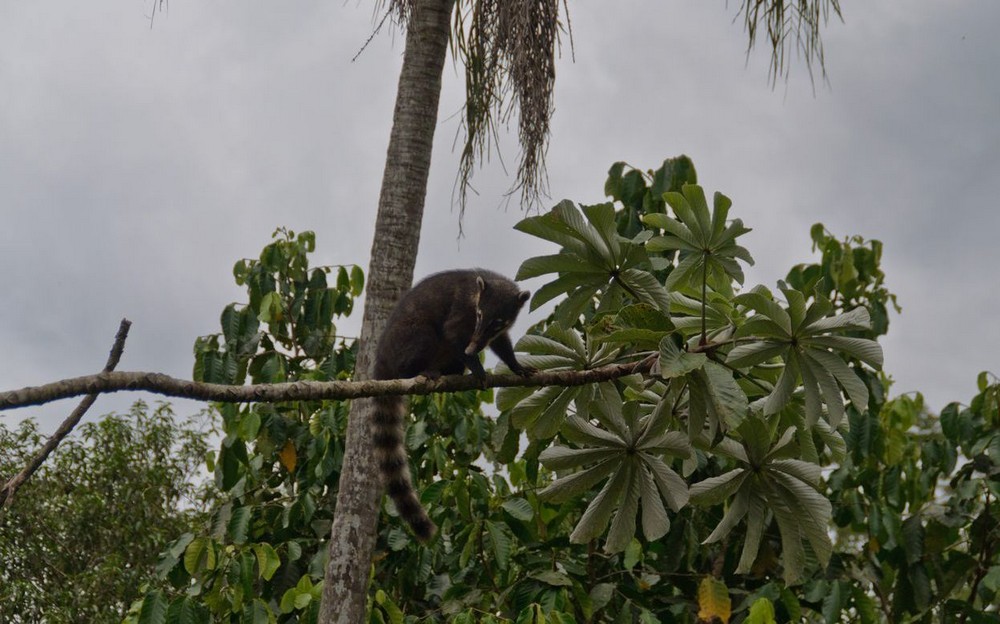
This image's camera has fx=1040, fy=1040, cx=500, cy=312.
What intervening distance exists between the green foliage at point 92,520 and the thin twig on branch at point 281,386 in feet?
34.7

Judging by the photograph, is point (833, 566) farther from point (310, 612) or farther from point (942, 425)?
point (310, 612)

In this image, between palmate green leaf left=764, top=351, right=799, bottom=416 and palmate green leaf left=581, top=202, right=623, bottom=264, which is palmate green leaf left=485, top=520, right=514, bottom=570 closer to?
palmate green leaf left=581, top=202, right=623, bottom=264

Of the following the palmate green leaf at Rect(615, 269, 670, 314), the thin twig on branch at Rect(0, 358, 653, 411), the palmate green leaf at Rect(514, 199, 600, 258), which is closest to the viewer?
the thin twig on branch at Rect(0, 358, 653, 411)

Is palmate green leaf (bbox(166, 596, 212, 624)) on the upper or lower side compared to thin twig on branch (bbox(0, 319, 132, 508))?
lower

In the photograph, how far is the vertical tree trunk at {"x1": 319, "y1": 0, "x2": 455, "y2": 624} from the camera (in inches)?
208

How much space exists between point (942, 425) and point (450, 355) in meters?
4.09

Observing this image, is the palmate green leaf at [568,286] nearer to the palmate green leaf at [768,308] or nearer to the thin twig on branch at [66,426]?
the palmate green leaf at [768,308]

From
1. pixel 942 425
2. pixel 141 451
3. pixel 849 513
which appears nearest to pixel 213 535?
pixel 849 513

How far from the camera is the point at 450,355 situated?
530 centimetres

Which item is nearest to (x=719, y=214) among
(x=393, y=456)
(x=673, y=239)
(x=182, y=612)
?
(x=673, y=239)

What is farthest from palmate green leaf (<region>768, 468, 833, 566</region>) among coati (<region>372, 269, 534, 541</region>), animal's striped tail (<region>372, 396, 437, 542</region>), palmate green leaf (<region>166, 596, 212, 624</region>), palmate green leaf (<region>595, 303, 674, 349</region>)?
palmate green leaf (<region>166, 596, 212, 624</region>)

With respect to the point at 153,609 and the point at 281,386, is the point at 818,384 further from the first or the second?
the point at 153,609

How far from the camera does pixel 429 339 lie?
5180mm

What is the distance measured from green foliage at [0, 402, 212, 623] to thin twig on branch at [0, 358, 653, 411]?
416 inches
